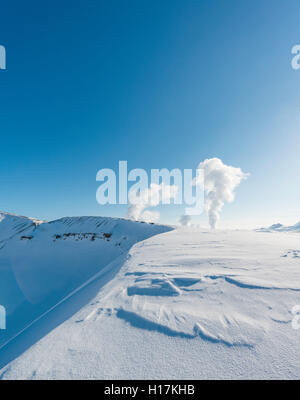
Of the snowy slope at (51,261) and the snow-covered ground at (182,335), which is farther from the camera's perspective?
the snowy slope at (51,261)

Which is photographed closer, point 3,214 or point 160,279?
point 160,279

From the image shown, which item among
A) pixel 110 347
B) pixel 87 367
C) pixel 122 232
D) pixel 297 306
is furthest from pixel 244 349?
pixel 122 232

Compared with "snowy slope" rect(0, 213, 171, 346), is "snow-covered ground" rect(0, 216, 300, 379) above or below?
above

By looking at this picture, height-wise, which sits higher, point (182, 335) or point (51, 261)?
point (182, 335)

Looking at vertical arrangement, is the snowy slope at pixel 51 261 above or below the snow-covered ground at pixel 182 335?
below

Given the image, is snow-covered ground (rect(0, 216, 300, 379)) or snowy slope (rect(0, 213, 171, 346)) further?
snowy slope (rect(0, 213, 171, 346))
